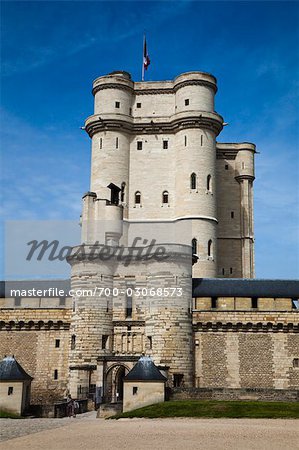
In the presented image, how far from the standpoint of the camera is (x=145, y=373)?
30500mm

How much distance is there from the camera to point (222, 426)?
2297cm

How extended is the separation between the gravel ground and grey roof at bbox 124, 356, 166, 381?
3920mm

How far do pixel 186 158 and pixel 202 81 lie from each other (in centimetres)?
633

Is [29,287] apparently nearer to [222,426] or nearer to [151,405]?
[151,405]

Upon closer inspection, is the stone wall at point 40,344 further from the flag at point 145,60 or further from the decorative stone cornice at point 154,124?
the flag at point 145,60

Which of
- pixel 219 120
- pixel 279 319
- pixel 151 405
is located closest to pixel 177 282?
pixel 279 319

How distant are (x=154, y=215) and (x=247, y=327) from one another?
14.3 m

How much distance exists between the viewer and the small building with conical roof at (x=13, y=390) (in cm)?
3083

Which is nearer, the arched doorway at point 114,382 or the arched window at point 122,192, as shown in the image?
the arched doorway at point 114,382

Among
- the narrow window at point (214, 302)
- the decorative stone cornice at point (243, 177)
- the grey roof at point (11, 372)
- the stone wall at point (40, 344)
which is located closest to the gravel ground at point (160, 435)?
the grey roof at point (11, 372)

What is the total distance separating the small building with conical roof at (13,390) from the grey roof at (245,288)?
12.0m

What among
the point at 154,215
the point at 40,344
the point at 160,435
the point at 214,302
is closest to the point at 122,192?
the point at 154,215

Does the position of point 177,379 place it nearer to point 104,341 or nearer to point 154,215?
point 104,341

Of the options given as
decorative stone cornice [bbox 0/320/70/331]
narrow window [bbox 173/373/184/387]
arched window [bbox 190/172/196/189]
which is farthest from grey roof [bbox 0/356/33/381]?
arched window [bbox 190/172/196/189]
